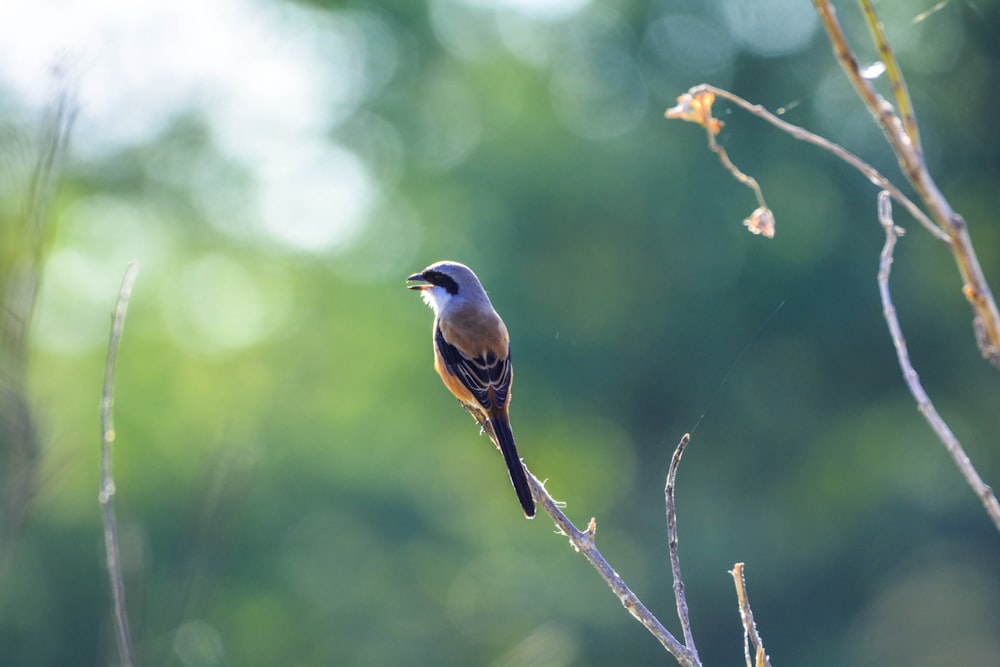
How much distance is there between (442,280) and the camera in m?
5.25

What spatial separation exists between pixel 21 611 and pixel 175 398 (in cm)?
339

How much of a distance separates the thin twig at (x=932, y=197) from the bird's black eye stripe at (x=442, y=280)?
400 cm

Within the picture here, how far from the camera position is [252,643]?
15367 mm

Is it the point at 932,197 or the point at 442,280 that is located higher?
the point at 932,197

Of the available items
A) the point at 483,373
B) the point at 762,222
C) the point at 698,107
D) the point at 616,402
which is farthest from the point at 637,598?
the point at 616,402

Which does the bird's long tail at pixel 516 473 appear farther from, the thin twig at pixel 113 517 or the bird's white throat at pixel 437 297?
the thin twig at pixel 113 517

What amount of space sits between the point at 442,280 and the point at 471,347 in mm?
498

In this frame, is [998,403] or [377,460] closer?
[998,403]

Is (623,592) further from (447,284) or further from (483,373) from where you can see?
(447,284)

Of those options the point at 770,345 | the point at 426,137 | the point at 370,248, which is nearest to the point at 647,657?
the point at 770,345

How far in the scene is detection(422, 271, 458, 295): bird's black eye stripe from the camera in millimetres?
5211

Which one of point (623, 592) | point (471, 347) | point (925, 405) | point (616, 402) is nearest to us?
point (925, 405)

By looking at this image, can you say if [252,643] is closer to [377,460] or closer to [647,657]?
[377,460]

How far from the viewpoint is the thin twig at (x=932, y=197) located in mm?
1160
